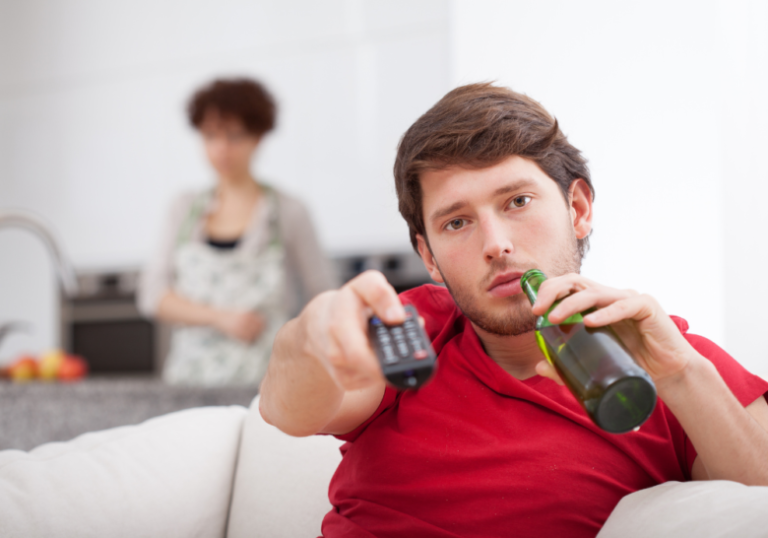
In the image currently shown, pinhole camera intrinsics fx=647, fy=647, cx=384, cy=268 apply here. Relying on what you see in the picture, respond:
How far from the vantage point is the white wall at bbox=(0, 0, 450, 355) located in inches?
120

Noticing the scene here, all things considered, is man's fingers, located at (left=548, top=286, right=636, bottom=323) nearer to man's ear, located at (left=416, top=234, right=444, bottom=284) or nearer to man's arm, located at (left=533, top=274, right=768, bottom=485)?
man's arm, located at (left=533, top=274, right=768, bottom=485)

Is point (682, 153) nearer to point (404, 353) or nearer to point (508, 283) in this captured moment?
point (508, 283)

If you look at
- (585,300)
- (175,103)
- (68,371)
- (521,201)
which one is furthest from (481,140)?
(175,103)

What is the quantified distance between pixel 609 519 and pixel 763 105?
3.57 feet

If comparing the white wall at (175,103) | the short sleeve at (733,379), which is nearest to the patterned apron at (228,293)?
the white wall at (175,103)

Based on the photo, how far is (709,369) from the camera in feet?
2.31

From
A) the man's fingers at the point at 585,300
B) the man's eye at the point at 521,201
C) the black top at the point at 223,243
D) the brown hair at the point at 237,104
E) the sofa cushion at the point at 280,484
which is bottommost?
the sofa cushion at the point at 280,484

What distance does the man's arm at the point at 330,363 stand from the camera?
0.54 m

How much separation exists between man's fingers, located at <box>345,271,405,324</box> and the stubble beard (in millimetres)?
291

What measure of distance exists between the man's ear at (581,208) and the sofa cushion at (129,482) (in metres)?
0.69

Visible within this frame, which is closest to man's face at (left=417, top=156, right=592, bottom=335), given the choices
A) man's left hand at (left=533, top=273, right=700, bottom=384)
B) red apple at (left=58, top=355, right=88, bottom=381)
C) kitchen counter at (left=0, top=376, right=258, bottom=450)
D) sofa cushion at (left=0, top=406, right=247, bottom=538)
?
man's left hand at (left=533, top=273, right=700, bottom=384)

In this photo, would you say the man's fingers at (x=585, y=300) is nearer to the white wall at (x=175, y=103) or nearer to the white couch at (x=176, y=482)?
the white couch at (x=176, y=482)

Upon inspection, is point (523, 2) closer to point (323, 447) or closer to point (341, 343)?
point (323, 447)

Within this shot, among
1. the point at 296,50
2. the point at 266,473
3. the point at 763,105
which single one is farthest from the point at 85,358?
the point at 763,105
